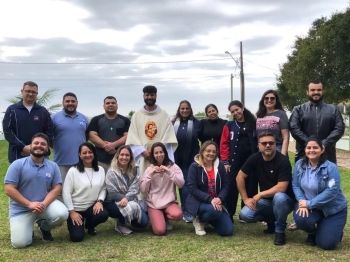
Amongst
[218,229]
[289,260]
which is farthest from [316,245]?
[218,229]

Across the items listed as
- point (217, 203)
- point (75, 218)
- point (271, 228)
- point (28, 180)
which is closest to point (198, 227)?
point (217, 203)

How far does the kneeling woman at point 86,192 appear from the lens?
17.0ft

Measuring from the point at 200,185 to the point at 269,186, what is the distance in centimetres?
87

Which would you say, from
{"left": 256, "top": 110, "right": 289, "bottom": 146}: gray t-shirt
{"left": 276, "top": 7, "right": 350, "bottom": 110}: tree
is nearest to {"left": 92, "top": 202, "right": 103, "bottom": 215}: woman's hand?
{"left": 256, "top": 110, "right": 289, "bottom": 146}: gray t-shirt

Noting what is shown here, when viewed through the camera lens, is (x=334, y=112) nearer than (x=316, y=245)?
No

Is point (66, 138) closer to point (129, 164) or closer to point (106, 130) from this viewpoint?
point (106, 130)

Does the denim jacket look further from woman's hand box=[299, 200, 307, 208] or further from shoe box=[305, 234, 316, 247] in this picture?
shoe box=[305, 234, 316, 247]

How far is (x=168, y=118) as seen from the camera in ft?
20.2

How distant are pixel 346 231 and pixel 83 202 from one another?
339 centimetres

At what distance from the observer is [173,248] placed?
187 inches

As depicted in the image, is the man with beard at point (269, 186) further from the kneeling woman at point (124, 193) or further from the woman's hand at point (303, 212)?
the kneeling woman at point (124, 193)

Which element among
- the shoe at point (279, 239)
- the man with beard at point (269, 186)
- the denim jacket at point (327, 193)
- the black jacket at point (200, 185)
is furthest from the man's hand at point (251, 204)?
the denim jacket at point (327, 193)

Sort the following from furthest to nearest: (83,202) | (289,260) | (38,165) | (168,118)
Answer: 1. (168,118)
2. (83,202)
3. (38,165)
4. (289,260)

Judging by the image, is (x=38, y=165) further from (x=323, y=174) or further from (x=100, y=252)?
(x=323, y=174)
